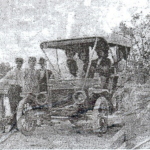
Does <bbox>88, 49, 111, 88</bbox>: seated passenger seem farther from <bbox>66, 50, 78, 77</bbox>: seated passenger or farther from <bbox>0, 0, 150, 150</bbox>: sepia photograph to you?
<bbox>66, 50, 78, 77</bbox>: seated passenger

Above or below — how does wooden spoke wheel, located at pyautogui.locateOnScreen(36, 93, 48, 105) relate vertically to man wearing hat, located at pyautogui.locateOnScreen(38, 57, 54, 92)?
below

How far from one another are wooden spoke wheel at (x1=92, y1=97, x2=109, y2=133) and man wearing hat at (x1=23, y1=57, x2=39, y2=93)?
3.31 feet

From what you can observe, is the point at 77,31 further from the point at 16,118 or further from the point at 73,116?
the point at 16,118

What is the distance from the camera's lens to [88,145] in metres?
3.90

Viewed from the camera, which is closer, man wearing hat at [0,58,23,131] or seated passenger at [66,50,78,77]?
man wearing hat at [0,58,23,131]

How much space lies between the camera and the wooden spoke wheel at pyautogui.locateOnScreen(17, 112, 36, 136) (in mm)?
4195

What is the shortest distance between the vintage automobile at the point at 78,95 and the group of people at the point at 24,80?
132 millimetres

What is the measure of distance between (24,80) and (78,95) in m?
0.95

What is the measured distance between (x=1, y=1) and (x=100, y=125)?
8.11 feet

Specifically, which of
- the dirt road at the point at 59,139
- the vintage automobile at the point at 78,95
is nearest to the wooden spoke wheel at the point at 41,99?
the vintage automobile at the point at 78,95

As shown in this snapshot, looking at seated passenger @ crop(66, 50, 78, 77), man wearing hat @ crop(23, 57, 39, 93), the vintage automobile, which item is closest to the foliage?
the vintage automobile

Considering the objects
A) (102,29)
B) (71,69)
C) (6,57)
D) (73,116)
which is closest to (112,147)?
(73,116)

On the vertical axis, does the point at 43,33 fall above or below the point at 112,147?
above

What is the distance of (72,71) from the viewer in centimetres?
457
